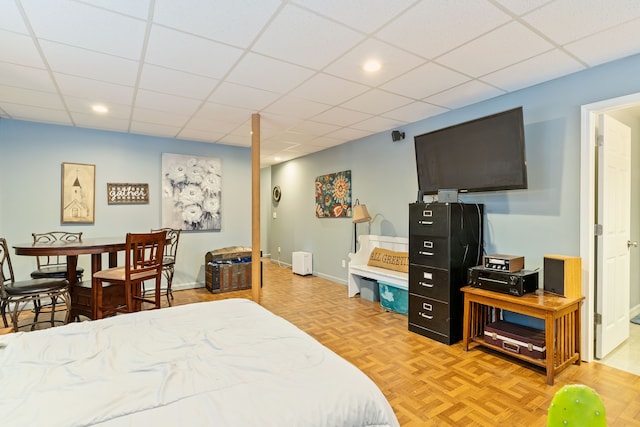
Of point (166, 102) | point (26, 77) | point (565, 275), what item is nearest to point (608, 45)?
point (565, 275)

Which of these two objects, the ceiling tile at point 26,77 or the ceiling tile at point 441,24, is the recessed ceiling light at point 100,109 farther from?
the ceiling tile at point 441,24

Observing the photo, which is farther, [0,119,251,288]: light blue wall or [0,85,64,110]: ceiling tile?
[0,119,251,288]: light blue wall

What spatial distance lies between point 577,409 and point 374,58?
2.58m

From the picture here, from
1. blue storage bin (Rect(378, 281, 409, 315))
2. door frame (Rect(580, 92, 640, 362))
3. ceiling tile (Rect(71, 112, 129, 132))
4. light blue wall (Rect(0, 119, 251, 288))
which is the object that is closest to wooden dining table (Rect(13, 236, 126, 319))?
light blue wall (Rect(0, 119, 251, 288))

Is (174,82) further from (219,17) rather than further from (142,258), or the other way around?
(142,258)

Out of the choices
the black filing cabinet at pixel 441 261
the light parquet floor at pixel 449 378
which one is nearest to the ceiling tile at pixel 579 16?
the black filing cabinet at pixel 441 261

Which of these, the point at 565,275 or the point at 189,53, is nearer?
the point at 189,53

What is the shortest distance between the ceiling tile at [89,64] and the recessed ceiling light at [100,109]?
34.8 inches

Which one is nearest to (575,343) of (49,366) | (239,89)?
(49,366)

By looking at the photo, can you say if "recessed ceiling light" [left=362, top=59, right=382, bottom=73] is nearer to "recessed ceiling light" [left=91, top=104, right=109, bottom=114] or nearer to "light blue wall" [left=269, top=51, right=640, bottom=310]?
"light blue wall" [left=269, top=51, right=640, bottom=310]

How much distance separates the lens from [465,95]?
131 inches

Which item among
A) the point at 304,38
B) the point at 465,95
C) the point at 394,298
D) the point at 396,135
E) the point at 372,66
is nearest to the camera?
the point at 304,38

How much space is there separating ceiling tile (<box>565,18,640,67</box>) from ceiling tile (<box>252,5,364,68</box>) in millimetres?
1600

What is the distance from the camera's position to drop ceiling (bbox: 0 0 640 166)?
1.95 m
